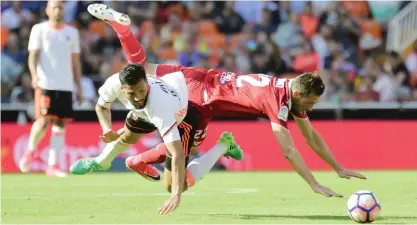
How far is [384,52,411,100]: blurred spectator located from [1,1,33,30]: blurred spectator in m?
7.37

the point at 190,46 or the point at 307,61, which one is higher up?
the point at 307,61

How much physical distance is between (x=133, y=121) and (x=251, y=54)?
9.31m

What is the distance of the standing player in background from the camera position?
1410 cm

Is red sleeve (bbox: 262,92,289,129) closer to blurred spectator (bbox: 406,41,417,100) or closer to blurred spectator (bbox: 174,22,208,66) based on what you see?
blurred spectator (bbox: 174,22,208,66)

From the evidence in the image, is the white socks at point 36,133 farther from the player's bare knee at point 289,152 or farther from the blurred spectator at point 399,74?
the blurred spectator at point 399,74

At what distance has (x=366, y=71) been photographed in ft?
61.3

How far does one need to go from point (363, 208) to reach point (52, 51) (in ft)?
25.0

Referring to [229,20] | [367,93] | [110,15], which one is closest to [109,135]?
[110,15]

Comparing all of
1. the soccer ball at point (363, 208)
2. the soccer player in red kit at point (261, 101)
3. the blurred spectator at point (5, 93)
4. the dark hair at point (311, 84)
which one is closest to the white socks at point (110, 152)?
the soccer player in red kit at point (261, 101)

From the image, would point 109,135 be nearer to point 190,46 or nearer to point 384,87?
point 190,46

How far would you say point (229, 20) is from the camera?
64.0 feet

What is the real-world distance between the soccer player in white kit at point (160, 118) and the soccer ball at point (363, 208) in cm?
148

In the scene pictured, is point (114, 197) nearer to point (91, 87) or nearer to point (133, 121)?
point (133, 121)

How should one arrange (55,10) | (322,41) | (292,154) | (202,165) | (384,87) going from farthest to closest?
1. (322,41)
2. (384,87)
3. (55,10)
4. (202,165)
5. (292,154)
